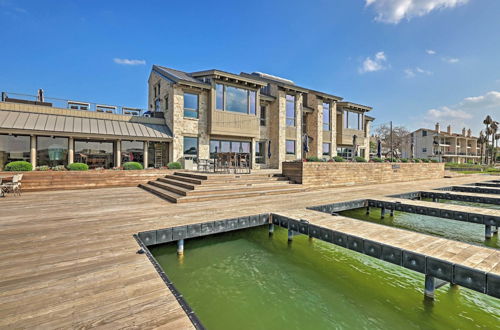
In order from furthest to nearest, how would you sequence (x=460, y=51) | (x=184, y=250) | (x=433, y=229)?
(x=460, y=51), (x=433, y=229), (x=184, y=250)

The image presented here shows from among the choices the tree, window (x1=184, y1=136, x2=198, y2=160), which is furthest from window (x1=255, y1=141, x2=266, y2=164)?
the tree

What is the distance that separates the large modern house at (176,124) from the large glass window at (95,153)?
0.18 ft

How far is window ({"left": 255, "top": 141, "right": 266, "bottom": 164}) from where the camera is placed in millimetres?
20413

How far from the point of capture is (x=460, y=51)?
14820 millimetres

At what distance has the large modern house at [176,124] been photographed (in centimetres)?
1305

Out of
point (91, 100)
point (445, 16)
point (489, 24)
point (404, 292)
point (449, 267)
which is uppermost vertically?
point (445, 16)

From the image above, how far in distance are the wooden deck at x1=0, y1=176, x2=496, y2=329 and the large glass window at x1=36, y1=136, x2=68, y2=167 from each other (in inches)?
372

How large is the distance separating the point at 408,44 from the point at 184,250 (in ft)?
71.4

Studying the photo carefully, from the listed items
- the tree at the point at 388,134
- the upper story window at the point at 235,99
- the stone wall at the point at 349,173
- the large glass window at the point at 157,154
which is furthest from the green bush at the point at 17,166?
the tree at the point at 388,134

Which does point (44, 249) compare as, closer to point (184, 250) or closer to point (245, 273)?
point (184, 250)

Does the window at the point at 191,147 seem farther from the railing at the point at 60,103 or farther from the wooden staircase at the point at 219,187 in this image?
the wooden staircase at the point at 219,187

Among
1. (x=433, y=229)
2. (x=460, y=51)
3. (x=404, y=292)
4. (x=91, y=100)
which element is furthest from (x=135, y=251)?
(x=460, y=51)

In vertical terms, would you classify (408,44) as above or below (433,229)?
above

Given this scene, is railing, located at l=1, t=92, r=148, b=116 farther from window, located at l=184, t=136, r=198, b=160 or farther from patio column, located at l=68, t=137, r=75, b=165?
window, located at l=184, t=136, r=198, b=160
